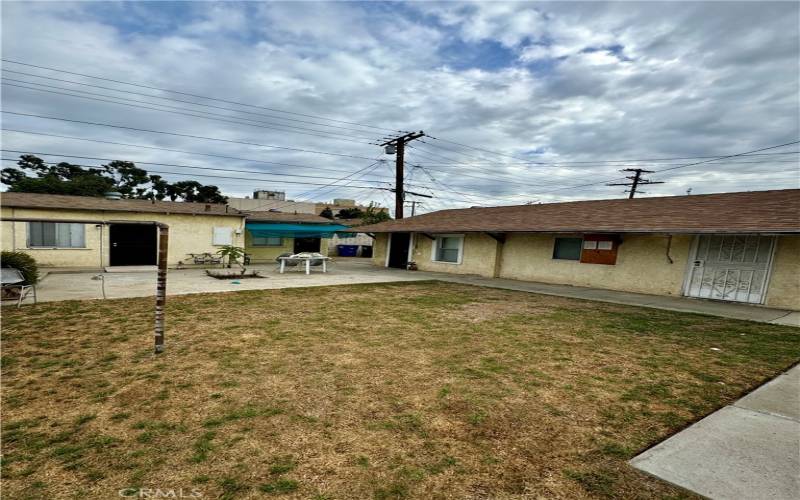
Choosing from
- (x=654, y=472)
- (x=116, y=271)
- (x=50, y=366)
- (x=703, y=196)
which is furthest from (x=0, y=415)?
(x=703, y=196)

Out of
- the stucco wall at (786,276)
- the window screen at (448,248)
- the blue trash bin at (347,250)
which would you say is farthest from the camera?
the blue trash bin at (347,250)

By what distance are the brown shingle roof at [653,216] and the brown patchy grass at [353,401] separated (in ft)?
13.4

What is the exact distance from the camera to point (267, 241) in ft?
Answer: 74.7

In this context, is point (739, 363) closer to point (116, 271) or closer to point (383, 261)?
point (383, 261)

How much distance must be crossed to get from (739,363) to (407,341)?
16.6ft

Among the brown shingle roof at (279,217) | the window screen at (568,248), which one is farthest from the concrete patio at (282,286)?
the brown shingle roof at (279,217)

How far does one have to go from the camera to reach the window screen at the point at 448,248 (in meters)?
19.0

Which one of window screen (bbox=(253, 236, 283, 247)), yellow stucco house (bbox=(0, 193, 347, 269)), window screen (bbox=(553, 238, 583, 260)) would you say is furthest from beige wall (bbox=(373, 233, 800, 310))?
window screen (bbox=(253, 236, 283, 247))

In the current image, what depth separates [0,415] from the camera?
11.4 ft

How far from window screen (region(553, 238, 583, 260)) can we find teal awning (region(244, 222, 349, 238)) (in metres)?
13.4

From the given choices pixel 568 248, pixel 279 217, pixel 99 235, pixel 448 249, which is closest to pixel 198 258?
pixel 99 235

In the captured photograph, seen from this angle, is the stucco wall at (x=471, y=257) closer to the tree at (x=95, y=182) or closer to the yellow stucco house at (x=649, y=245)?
the yellow stucco house at (x=649, y=245)

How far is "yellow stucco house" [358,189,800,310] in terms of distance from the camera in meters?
10.4

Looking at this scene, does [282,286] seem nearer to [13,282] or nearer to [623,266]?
[13,282]
